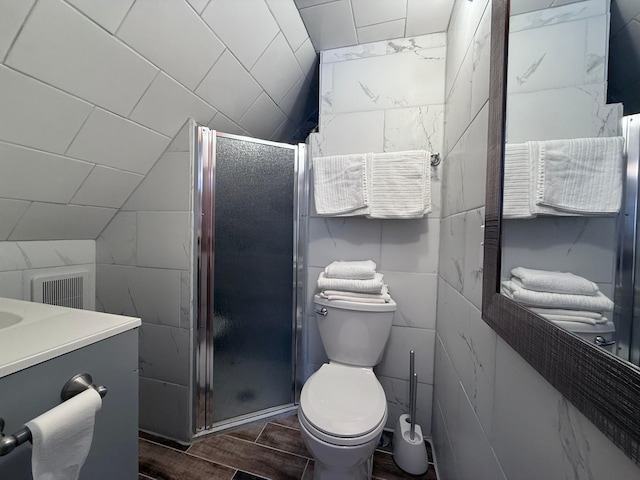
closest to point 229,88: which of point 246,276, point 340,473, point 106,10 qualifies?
point 106,10

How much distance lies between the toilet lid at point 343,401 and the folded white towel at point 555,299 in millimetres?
717

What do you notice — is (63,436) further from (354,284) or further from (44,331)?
(354,284)

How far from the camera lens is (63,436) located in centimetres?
54

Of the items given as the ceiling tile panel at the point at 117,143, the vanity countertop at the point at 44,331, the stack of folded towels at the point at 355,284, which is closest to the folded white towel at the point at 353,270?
the stack of folded towels at the point at 355,284

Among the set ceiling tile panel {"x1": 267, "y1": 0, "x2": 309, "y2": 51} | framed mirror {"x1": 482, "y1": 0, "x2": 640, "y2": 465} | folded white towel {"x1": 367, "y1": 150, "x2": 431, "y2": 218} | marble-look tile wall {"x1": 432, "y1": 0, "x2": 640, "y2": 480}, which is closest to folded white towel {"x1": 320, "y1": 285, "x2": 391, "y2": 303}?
marble-look tile wall {"x1": 432, "y1": 0, "x2": 640, "y2": 480}

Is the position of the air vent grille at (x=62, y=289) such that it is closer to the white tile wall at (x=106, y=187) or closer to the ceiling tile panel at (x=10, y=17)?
the white tile wall at (x=106, y=187)

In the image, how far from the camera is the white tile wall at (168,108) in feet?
3.62

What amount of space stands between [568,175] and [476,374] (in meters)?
0.63

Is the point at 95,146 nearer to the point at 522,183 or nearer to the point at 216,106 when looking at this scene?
the point at 216,106

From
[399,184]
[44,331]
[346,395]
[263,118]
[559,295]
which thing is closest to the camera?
[559,295]

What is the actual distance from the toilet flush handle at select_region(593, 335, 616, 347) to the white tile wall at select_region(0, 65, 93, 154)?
1.51 m

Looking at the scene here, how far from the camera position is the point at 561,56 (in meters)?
0.44

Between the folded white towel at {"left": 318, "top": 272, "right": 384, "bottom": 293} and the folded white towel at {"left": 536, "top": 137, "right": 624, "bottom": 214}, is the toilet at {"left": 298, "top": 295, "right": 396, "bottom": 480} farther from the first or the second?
the folded white towel at {"left": 536, "top": 137, "right": 624, "bottom": 214}

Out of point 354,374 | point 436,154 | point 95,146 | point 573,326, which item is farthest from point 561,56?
point 95,146
